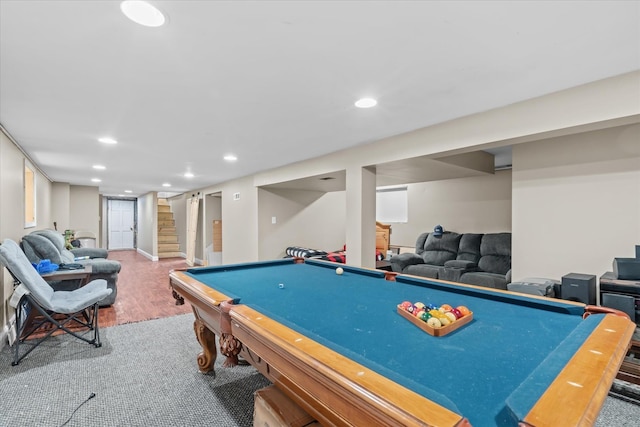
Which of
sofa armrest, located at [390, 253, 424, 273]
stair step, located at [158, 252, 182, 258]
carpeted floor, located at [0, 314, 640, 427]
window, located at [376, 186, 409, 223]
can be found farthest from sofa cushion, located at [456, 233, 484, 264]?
stair step, located at [158, 252, 182, 258]

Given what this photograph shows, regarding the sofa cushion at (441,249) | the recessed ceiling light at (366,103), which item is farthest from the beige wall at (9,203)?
the sofa cushion at (441,249)

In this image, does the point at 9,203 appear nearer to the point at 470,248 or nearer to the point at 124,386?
the point at 124,386

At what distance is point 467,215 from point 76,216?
9583 mm

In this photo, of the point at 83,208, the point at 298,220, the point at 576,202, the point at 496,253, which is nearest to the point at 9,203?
the point at 298,220

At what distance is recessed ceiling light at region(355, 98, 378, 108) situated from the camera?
7.45ft

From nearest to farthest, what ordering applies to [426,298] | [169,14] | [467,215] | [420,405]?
[420,405] → [169,14] → [426,298] → [467,215]

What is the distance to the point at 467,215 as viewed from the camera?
5.62m

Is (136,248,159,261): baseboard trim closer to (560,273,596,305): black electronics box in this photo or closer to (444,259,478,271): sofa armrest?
(444,259,478,271): sofa armrest

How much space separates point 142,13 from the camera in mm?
1276

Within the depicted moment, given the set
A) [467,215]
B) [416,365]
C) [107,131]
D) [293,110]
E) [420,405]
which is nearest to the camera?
[420,405]

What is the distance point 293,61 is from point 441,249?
4.66m

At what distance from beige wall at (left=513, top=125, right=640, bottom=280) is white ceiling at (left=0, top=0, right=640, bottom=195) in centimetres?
106

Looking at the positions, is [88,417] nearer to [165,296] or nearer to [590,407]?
[590,407]

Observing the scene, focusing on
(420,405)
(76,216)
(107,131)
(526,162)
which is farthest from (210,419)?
(76,216)
